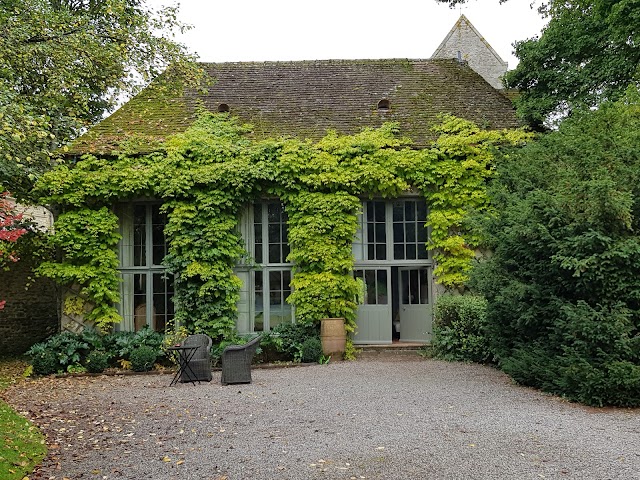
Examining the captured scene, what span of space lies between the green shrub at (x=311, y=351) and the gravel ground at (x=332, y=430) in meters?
1.86

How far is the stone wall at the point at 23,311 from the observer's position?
1553 centimetres

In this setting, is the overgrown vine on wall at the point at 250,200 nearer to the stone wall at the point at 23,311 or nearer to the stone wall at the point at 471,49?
the stone wall at the point at 23,311

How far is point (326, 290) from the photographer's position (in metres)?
12.7

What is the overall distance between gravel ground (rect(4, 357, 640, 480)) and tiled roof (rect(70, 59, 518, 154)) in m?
6.22

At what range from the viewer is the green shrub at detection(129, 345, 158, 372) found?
1183cm

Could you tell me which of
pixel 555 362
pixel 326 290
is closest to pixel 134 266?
pixel 326 290

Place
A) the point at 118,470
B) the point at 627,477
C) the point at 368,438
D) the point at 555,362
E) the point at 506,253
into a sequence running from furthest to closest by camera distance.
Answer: the point at 506,253 → the point at 555,362 → the point at 368,438 → the point at 118,470 → the point at 627,477

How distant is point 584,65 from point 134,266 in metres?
Result: 11.3

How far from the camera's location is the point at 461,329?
12039mm

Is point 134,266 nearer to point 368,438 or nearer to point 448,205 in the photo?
point 448,205

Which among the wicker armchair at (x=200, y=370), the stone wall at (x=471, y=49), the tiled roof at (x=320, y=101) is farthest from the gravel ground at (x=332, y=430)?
the stone wall at (x=471, y=49)

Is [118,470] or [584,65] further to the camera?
[584,65]

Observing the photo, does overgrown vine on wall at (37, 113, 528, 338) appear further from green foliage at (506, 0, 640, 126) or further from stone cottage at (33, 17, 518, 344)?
green foliage at (506, 0, 640, 126)

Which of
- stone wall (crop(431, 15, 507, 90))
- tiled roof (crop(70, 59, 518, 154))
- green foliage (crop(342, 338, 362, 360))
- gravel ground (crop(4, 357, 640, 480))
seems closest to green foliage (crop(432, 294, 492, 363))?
gravel ground (crop(4, 357, 640, 480))
